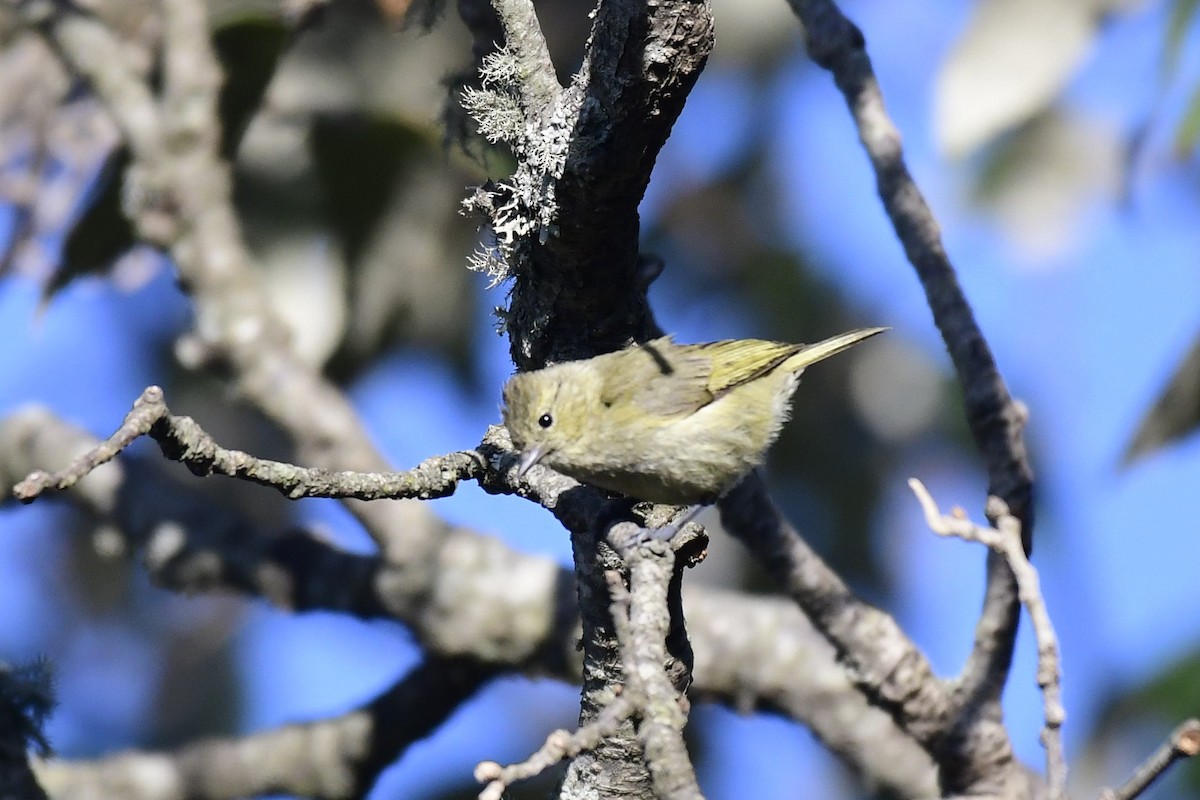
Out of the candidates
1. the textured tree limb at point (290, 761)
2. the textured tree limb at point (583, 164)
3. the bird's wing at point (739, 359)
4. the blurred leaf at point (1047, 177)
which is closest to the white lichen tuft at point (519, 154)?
the textured tree limb at point (583, 164)

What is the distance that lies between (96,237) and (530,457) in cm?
267

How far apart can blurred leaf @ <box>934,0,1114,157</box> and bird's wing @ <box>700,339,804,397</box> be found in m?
0.89

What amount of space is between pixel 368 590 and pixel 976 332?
2.34m

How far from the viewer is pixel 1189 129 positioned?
327 cm

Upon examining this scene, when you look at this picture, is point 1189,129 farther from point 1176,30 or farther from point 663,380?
point 663,380

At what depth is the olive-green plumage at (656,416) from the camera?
3.36m

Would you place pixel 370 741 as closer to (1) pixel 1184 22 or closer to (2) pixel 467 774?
(2) pixel 467 774

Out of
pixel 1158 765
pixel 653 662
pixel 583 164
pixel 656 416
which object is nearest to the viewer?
pixel 1158 765

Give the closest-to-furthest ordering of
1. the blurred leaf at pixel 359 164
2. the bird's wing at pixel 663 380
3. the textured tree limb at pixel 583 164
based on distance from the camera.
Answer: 1. the textured tree limb at pixel 583 164
2. the bird's wing at pixel 663 380
3. the blurred leaf at pixel 359 164

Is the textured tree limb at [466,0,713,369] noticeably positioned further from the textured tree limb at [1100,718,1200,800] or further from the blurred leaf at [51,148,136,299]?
the blurred leaf at [51,148,136,299]

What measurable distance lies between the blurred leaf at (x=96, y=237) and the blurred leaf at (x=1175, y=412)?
12.6ft

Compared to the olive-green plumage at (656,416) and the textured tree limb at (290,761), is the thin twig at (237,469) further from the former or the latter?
the textured tree limb at (290,761)

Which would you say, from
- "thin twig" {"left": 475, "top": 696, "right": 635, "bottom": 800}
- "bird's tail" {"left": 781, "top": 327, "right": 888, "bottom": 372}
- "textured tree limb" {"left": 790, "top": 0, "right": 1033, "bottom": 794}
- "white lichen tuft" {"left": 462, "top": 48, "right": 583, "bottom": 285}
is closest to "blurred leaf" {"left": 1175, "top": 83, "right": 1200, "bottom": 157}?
"textured tree limb" {"left": 790, "top": 0, "right": 1033, "bottom": 794}

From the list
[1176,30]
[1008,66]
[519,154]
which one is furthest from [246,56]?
[1176,30]
